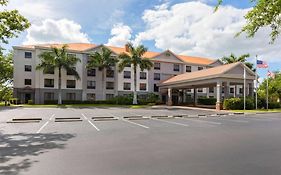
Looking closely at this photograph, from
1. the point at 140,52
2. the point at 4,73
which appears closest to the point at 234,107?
the point at 140,52

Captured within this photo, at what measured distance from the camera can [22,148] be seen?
8844 millimetres

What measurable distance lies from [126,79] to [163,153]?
4766 centimetres

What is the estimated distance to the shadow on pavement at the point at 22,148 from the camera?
6527mm

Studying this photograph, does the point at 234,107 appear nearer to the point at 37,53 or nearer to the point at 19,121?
the point at 19,121

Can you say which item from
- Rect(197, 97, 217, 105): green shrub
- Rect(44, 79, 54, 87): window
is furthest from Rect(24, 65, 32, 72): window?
Rect(197, 97, 217, 105): green shrub

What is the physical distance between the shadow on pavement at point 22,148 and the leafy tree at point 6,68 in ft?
161

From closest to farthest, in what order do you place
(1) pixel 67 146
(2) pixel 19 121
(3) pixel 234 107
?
(1) pixel 67 146, (2) pixel 19 121, (3) pixel 234 107

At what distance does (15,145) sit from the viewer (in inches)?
372

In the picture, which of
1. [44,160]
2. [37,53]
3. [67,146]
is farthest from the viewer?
[37,53]

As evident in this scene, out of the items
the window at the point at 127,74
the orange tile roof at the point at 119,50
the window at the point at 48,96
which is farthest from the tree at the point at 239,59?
the window at the point at 48,96

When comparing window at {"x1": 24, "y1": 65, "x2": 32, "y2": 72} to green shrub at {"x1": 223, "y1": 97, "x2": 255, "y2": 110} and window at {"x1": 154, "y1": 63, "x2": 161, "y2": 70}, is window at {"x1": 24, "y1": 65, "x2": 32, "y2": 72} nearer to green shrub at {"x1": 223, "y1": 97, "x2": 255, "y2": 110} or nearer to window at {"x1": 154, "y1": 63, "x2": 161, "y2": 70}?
window at {"x1": 154, "y1": 63, "x2": 161, "y2": 70}

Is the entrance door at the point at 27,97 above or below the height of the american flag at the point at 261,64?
below

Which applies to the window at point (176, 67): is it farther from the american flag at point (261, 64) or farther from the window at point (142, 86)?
the american flag at point (261, 64)

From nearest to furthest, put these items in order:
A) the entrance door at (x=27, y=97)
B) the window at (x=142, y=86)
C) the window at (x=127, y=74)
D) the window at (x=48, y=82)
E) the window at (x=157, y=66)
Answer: the entrance door at (x=27, y=97) < the window at (x=48, y=82) < the window at (x=127, y=74) < the window at (x=142, y=86) < the window at (x=157, y=66)
